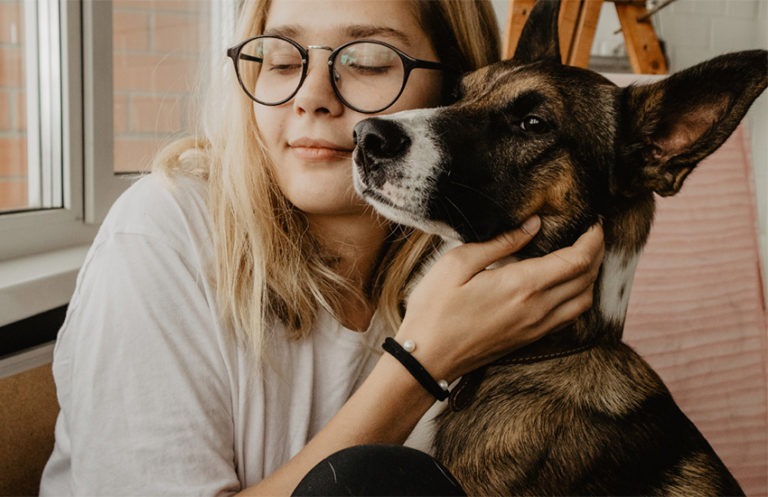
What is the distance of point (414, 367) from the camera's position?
40.2 inches

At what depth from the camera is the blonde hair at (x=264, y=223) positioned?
113cm

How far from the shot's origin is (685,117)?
1076 millimetres

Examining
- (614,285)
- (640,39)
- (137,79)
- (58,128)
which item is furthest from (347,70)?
(640,39)

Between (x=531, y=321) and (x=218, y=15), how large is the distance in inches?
76.3

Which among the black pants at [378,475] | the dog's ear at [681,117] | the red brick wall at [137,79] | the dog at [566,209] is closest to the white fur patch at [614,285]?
the dog at [566,209]

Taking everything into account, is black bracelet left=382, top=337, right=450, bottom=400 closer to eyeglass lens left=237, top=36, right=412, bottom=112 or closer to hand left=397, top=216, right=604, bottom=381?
hand left=397, top=216, right=604, bottom=381

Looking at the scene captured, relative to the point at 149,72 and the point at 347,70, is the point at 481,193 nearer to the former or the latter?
the point at 347,70

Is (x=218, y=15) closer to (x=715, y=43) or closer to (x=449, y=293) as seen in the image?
(x=449, y=293)

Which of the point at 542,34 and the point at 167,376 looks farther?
the point at 542,34

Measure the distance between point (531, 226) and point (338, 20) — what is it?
0.47m

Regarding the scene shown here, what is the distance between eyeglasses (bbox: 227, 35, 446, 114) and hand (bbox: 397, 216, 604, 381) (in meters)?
→ 0.31

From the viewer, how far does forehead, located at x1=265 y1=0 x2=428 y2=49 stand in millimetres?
1156

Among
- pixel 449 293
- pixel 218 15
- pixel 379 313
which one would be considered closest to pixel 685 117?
pixel 449 293

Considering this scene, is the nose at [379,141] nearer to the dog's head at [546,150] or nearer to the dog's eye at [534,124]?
the dog's head at [546,150]
